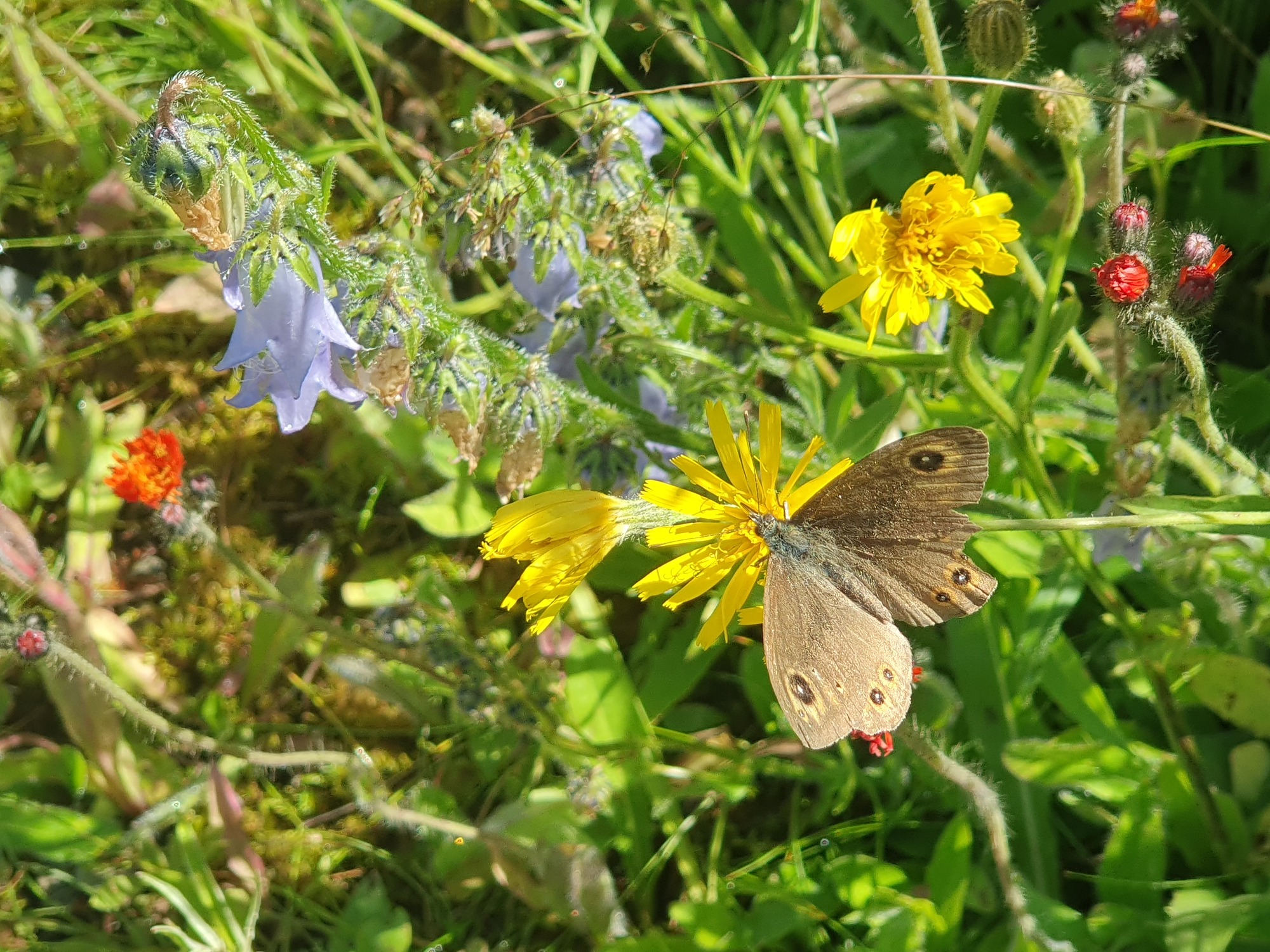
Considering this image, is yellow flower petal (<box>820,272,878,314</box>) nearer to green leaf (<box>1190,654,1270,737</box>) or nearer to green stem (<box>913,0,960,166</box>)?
green stem (<box>913,0,960,166</box>)

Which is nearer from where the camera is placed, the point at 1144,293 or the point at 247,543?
the point at 1144,293

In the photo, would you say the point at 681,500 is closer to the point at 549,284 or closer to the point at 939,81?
the point at 549,284

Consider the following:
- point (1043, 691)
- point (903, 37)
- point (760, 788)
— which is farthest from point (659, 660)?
point (903, 37)

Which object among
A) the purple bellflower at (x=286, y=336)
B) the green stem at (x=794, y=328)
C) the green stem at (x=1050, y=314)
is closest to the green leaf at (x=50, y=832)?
the purple bellflower at (x=286, y=336)

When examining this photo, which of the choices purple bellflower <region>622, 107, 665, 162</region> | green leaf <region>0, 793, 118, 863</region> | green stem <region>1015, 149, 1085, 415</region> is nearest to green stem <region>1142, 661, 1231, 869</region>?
green stem <region>1015, 149, 1085, 415</region>

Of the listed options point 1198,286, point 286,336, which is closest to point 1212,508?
point 1198,286

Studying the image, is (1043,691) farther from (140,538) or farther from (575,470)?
(140,538)

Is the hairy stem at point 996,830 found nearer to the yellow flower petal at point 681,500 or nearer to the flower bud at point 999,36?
the yellow flower petal at point 681,500

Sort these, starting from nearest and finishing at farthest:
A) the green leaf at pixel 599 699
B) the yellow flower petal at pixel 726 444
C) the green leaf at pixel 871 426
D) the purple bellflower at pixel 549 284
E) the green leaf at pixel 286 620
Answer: the yellow flower petal at pixel 726 444 → the green leaf at pixel 871 426 → the purple bellflower at pixel 549 284 → the green leaf at pixel 599 699 → the green leaf at pixel 286 620
